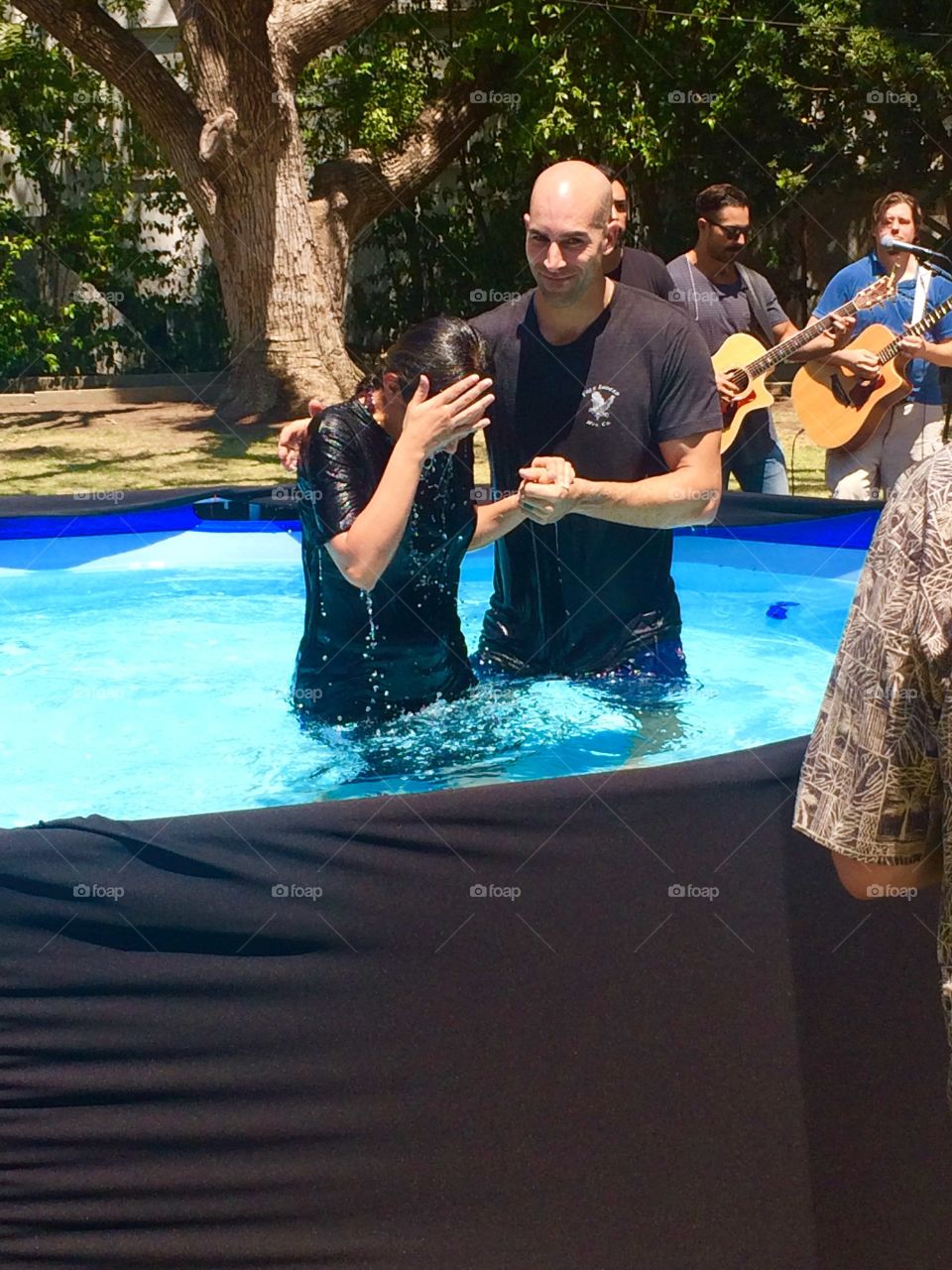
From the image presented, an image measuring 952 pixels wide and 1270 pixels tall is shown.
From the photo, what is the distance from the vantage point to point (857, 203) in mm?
14688

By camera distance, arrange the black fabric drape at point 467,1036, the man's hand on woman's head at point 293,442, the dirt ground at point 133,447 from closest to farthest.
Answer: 1. the black fabric drape at point 467,1036
2. the man's hand on woman's head at point 293,442
3. the dirt ground at point 133,447

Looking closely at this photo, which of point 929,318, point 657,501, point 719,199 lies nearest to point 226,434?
point 719,199

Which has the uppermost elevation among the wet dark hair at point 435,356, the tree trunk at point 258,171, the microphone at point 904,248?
the tree trunk at point 258,171

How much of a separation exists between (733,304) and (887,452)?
0.96m

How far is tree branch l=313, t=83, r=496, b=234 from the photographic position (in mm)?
13578

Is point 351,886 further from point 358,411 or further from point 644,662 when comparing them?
point 644,662

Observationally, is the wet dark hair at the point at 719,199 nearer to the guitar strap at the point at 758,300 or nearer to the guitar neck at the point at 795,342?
the guitar strap at the point at 758,300

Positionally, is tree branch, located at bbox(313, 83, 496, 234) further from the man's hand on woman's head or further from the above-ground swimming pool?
the above-ground swimming pool

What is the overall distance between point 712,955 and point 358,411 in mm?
1522

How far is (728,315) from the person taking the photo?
21.1 feet

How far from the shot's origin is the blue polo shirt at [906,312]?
641 centimetres

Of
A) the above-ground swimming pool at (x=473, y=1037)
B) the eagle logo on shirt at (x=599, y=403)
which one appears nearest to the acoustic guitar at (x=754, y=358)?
the eagle logo on shirt at (x=599, y=403)

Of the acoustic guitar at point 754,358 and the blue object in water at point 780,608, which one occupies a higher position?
the acoustic guitar at point 754,358

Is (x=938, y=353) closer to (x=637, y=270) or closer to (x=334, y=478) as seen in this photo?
(x=637, y=270)
